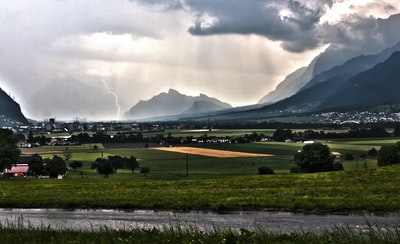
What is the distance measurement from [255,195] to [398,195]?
349 inches

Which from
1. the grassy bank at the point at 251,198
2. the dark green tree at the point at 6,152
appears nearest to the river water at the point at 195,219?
the grassy bank at the point at 251,198

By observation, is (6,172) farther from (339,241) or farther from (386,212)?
(339,241)

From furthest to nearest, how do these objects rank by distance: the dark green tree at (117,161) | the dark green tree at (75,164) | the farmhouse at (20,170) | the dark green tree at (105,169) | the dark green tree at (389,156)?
the dark green tree at (75,164) < the dark green tree at (117,161) < the dark green tree at (105,169) < the farmhouse at (20,170) < the dark green tree at (389,156)

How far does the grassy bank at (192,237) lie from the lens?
10.7m

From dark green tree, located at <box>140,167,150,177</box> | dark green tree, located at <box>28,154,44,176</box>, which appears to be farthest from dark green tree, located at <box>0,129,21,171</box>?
dark green tree, located at <box>140,167,150,177</box>

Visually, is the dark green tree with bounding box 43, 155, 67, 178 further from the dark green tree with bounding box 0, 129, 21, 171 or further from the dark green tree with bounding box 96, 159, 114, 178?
the dark green tree with bounding box 0, 129, 21, 171

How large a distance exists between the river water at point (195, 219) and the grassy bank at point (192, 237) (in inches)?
226

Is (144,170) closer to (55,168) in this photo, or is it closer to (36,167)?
(55,168)

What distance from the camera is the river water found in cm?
2002

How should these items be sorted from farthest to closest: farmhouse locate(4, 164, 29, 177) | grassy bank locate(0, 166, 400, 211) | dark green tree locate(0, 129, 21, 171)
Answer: farmhouse locate(4, 164, 29, 177)
dark green tree locate(0, 129, 21, 171)
grassy bank locate(0, 166, 400, 211)

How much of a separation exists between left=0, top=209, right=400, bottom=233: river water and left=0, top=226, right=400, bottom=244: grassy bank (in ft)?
18.9

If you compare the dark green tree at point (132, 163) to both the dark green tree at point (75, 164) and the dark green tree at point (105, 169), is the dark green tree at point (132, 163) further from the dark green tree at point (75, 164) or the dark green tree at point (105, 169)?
the dark green tree at point (75, 164)

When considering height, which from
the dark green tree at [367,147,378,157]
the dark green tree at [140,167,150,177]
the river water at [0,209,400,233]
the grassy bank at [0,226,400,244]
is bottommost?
the dark green tree at [140,167,150,177]

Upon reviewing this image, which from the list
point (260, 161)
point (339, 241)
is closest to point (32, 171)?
point (260, 161)
